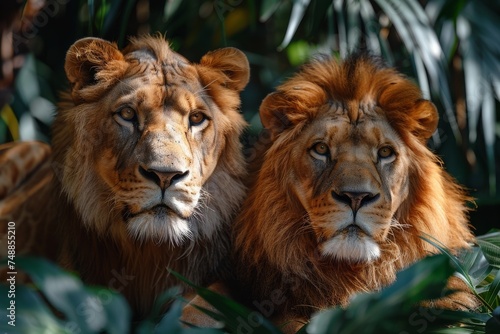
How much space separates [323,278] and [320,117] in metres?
0.74

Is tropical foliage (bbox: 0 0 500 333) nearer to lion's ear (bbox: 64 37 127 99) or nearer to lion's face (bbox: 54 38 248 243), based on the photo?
lion's face (bbox: 54 38 248 243)

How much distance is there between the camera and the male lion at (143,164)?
3.91 meters

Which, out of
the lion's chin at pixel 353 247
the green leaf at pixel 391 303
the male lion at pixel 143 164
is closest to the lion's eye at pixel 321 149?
the lion's chin at pixel 353 247

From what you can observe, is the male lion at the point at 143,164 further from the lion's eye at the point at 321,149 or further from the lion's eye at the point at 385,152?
the lion's eye at the point at 385,152

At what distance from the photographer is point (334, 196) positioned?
3727mm

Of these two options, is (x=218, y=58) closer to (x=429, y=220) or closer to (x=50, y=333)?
(x=429, y=220)

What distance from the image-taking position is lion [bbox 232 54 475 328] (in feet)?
12.5

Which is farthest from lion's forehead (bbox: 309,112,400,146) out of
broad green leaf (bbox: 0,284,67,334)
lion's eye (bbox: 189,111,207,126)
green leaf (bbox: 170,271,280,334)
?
broad green leaf (bbox: 0,284,67,334)

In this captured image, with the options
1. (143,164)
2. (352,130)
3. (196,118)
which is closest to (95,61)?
(196,118)

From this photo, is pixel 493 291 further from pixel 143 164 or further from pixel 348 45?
pixel 348 45

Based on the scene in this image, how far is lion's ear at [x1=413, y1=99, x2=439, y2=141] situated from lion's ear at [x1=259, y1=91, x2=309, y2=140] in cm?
54

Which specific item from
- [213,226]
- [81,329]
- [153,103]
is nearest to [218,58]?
[153,103]

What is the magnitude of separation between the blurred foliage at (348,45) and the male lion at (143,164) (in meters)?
1.36

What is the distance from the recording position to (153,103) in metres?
4.02
